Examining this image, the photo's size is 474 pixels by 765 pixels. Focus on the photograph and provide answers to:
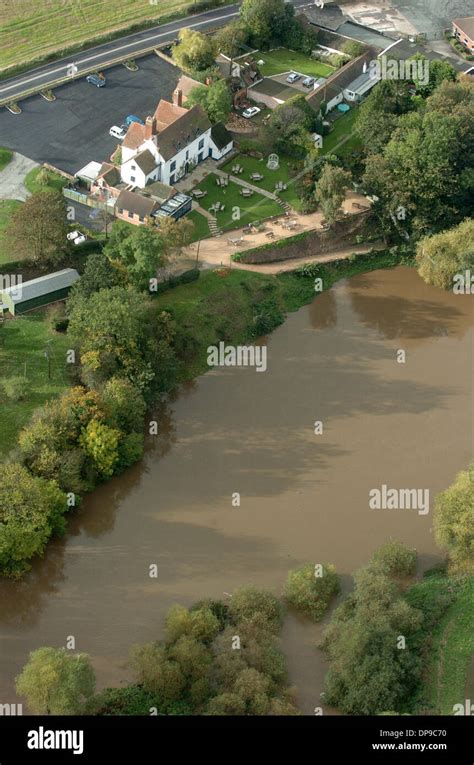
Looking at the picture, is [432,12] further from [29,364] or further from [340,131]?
[29,364]

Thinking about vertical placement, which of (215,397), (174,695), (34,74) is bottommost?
(174,695)

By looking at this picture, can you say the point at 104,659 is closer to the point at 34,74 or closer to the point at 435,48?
the point at 34,74

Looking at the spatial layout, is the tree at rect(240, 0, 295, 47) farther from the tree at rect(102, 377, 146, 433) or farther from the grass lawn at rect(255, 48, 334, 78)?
the tree at rect(102, 377, 146, 433)

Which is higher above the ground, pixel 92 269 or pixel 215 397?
pixel 92 269

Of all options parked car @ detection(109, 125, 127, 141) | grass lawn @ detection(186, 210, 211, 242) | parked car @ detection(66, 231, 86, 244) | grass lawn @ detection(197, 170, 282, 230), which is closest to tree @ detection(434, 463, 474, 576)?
grass lawn @ detection(186, 210, 211, 242)

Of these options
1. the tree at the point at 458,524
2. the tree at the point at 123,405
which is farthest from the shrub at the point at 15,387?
the tree at the point at 458,524

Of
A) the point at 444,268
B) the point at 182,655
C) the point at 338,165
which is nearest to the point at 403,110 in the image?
the point at 338,165

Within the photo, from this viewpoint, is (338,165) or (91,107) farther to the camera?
(91,107)
